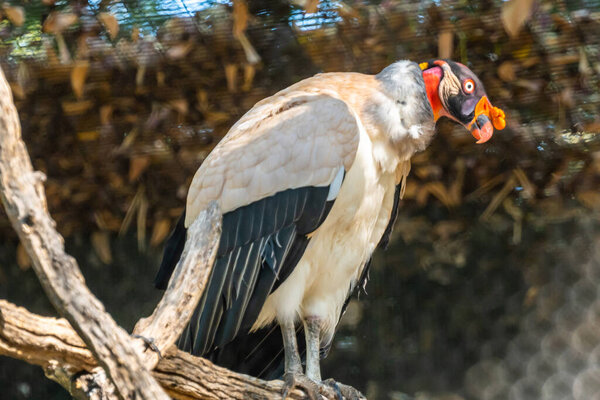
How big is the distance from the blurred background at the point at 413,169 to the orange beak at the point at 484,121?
11.5 inches

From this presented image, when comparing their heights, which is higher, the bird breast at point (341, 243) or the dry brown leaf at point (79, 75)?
the dry brown leaf at point (79, 75)

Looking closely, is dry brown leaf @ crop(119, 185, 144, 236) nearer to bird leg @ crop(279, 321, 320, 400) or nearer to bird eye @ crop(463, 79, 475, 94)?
bird leg @ crop(279, 321, 320, 400)

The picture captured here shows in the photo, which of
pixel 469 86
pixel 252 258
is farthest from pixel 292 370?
pixel 469 86

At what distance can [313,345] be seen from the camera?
2.43 m

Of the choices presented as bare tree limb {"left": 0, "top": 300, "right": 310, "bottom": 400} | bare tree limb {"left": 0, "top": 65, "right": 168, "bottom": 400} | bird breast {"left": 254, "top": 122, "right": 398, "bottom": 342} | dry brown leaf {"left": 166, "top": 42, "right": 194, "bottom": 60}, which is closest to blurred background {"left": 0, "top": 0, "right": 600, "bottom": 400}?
dry brown leaf {"left": 166, "top": 42, "right": 194, "bottom": 60}

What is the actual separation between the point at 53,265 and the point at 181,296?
0.45m

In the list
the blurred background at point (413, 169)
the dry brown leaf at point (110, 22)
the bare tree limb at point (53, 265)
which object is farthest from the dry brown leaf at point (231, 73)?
the bare tree limb at point (53, 265)

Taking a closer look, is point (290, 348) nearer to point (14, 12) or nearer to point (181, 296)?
point (181, 296)

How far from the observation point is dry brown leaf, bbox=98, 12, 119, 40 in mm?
2666

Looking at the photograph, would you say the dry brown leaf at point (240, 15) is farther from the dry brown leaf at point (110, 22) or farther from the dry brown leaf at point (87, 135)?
the dry brown leaf at point (87, 135)

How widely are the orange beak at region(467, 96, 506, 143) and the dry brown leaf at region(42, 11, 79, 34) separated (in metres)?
1.26

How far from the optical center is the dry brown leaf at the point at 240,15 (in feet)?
8.55

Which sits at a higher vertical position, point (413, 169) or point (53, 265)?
point (53, 265)

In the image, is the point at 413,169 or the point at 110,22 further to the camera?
the point at 413,169
